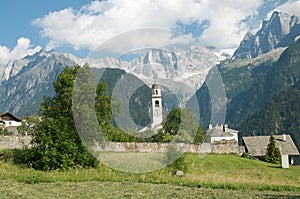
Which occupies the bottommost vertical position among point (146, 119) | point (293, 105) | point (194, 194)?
point (194, 194)

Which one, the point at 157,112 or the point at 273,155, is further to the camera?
the point at 273,155

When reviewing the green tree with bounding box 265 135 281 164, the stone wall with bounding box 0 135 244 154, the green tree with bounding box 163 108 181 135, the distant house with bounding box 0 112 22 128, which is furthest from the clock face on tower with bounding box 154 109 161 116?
the distant house with bounding box 0 112 22 128

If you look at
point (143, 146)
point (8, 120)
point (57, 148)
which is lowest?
point (57, 148)

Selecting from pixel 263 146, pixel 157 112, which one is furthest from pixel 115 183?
pixel 263 146

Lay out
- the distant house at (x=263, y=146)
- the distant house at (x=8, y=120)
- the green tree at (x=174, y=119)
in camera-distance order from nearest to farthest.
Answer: the green tree at (x=174, y=119), the distant house at (x=263, y=146), the distant house at (x=8, y=120)

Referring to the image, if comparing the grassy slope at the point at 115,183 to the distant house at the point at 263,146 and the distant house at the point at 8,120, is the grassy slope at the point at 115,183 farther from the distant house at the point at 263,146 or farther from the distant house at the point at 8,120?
the distant house at the point at 8,120

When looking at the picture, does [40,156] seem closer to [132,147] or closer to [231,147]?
[132,147]

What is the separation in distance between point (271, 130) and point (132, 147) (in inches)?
5995

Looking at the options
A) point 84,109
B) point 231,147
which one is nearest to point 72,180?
point 84,109

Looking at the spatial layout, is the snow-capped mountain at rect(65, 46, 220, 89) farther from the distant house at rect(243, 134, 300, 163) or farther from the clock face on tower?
the distant house at rect(243, 134, 300, 163)

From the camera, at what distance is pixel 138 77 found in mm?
23594

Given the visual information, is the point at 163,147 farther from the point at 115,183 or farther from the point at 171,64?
the point at 115,183

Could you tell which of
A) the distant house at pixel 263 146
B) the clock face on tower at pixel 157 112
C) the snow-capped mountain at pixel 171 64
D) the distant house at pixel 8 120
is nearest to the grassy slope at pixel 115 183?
the snow-capped mountain at pixel 171 64

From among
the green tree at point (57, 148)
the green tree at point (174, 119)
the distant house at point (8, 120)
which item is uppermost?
the distant house at point (8, 120)
